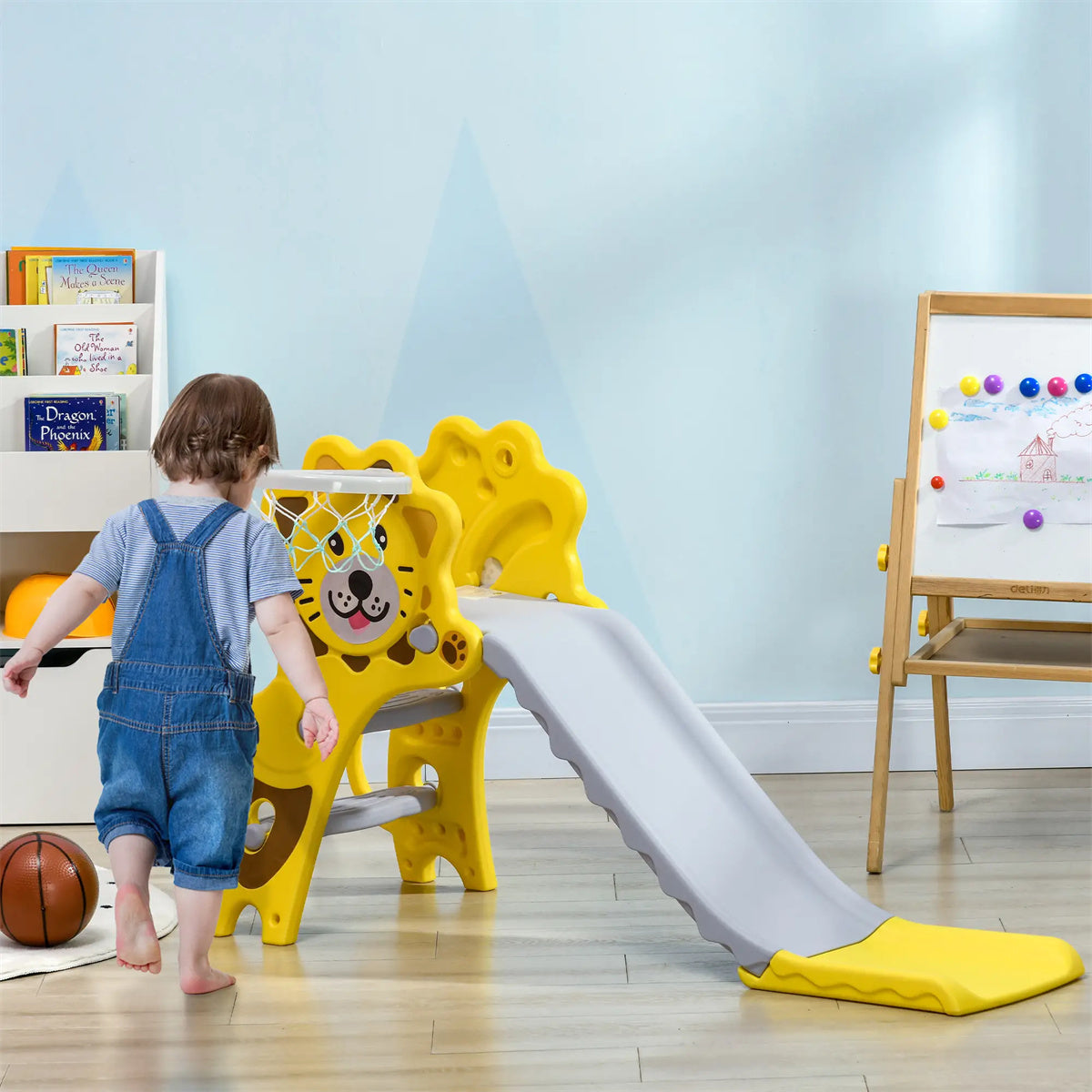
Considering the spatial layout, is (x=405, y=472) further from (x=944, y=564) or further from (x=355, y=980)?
(x=944, y=564)

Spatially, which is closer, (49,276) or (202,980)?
(202,980)

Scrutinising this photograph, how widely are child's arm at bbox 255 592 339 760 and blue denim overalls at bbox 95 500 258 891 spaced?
0.08m

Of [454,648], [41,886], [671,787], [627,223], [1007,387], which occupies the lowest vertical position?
[41,886]

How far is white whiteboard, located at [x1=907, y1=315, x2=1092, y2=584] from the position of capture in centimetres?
258

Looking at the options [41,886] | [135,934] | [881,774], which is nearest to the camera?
[135,934]

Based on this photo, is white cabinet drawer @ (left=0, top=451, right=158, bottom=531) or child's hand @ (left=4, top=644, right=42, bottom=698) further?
white cabinet drawer @ (left=0, top=451, right=158, bottom=531)

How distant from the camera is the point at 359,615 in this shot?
2172mm

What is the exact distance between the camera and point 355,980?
2.00 m

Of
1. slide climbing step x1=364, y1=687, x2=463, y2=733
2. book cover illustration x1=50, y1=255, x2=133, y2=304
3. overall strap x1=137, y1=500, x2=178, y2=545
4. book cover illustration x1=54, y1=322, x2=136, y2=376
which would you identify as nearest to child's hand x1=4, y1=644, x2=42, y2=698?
overall strap x1=137, y1=500, x2=178, y2=545

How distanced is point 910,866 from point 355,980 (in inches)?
44.0

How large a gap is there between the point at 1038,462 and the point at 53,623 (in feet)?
6.03

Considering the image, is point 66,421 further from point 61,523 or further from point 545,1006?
point 545,1006

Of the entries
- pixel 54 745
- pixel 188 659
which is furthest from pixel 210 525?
pixel 54 745

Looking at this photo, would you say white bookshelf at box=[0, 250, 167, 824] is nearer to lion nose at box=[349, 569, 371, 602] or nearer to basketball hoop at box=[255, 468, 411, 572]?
basketball hoop at box=[255, 468, 411, 572]
